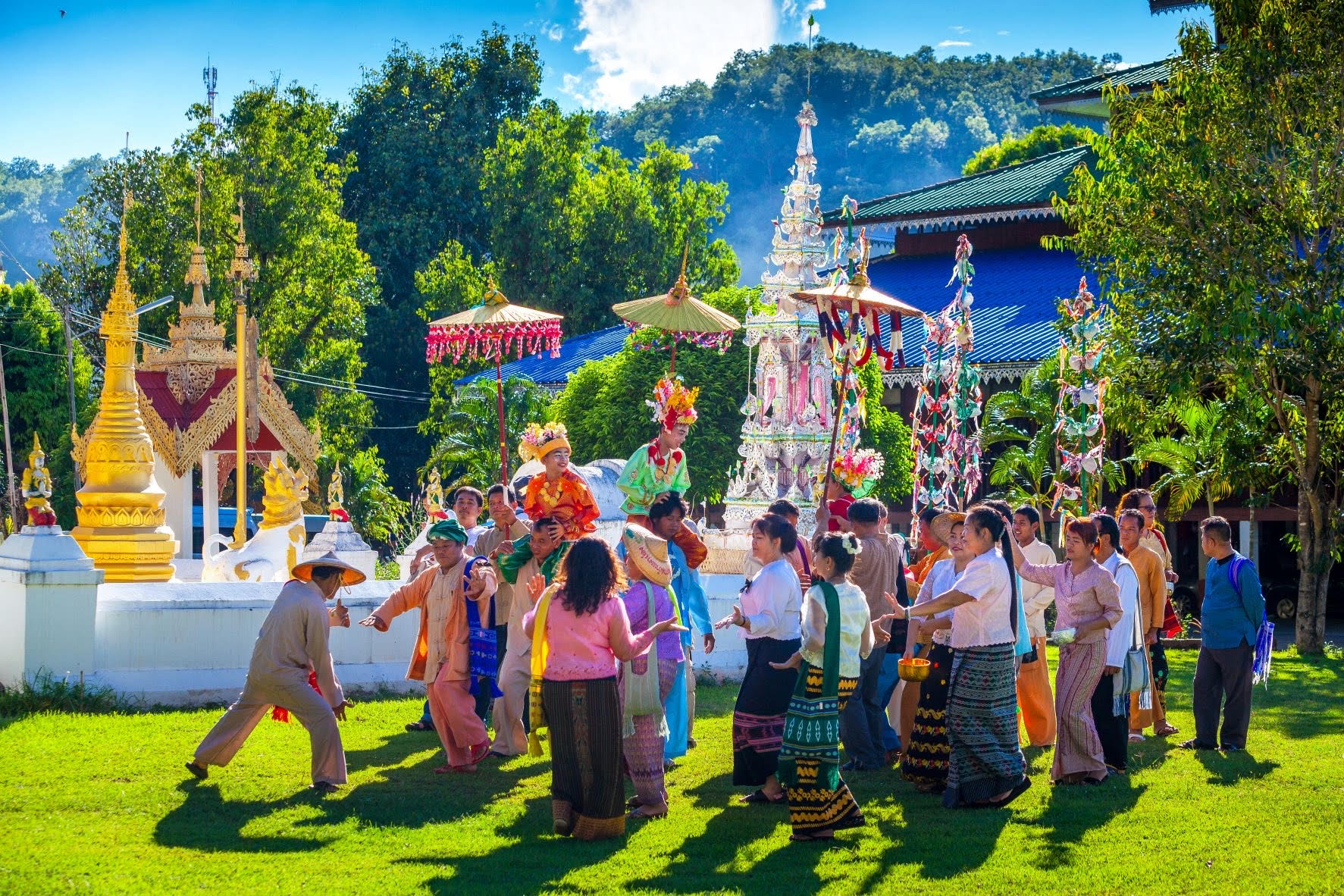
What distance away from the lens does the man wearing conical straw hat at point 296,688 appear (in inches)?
340

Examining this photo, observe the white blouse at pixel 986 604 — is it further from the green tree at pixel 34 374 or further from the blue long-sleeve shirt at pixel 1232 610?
the green tree at pixel 34 374

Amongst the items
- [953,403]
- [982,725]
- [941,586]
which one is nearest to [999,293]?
[953,403]

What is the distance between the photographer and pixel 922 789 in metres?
8.99

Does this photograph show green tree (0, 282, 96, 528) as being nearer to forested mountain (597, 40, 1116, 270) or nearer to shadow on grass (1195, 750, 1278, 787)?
shadow on grass (1195, 750, 1278, 787)

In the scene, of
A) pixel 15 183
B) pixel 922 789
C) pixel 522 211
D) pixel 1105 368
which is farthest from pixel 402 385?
pixel 15 183

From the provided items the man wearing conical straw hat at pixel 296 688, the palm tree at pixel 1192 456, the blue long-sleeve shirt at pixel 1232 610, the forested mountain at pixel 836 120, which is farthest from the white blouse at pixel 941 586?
the forested mountain at pixel 836 120

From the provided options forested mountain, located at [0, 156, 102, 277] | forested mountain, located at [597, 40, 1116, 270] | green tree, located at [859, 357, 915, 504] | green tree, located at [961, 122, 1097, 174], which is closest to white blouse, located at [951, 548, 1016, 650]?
green tree, located at [859, 357, 915, 504]

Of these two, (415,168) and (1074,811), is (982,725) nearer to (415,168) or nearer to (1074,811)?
(1074,811)

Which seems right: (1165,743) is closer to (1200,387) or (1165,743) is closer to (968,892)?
(968,892)

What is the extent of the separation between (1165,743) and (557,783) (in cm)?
498

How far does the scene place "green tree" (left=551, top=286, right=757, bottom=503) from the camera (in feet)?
82.9

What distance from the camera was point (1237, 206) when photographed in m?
15.8

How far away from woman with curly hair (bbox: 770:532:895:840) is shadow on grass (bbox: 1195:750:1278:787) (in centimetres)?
280

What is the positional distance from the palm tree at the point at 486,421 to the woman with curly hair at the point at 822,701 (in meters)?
19.5
